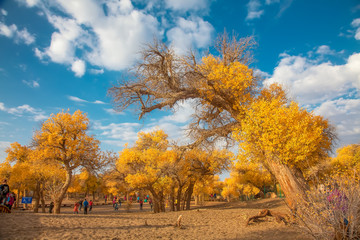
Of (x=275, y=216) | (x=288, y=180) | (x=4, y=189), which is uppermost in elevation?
(x=4, y=189)

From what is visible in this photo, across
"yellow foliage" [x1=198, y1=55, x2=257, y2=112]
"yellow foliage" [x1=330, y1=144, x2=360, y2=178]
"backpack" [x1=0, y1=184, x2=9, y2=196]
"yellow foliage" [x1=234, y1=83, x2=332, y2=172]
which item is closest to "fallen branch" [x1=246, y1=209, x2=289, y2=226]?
"yellow foliage" [x1=234, y1=83, x2=332, y2=172]

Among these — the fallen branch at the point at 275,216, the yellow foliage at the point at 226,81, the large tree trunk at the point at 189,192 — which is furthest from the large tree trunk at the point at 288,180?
the large tree trunk at the point at 189,192

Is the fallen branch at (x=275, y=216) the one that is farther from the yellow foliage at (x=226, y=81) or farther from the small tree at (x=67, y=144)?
the small tree at (x=67, y=144)

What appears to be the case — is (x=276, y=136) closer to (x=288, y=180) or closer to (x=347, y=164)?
(x=288, y=180)

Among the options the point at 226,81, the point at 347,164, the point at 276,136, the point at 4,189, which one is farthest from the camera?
the point at 347,164

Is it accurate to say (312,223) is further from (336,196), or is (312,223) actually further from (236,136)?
(236,136)

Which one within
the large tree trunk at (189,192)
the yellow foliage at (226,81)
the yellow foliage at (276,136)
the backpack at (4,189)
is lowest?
the large tree trunk at (189,192)

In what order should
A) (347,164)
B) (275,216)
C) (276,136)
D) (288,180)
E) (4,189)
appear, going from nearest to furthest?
(276,136) → (4,189) → (288,180) → (275,216) → (347,164)

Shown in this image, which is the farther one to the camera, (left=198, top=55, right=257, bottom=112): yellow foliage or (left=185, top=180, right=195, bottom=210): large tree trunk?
(left=185, top=180, right=195, bottom=210): large tree trunk

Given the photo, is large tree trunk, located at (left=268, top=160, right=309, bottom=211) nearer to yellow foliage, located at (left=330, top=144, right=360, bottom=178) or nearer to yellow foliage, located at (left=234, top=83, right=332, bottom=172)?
yellow foliage, located at (left=234, top=83, right=332, bottom=172)

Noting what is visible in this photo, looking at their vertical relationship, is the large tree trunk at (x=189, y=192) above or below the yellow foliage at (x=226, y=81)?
below

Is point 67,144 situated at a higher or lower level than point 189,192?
higher

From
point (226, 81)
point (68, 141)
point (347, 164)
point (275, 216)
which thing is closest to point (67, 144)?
point (68, 141)

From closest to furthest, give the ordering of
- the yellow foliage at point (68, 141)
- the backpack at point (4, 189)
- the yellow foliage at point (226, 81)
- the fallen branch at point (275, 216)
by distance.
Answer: the backpack at point (4, 189), the fallen branch at point (275, 216), the yellow foliage at point (226, 81), the yellow foliage at point (68, 141)
